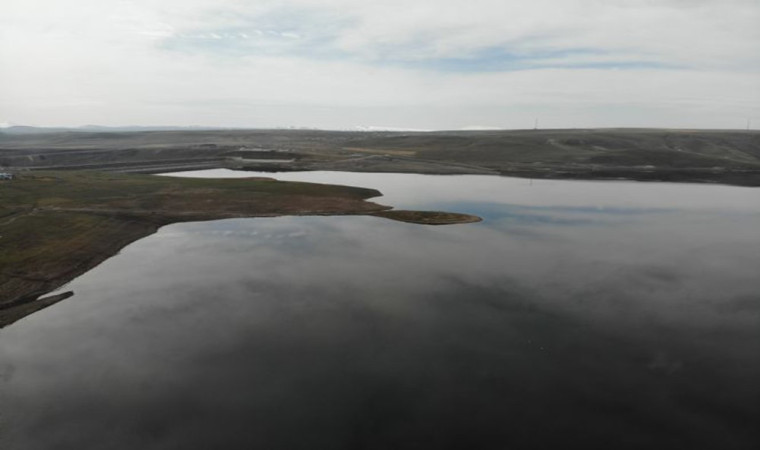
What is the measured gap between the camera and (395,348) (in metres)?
30.3

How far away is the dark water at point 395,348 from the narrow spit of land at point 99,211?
3330mm

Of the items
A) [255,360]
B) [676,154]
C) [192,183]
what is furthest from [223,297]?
[676,154]

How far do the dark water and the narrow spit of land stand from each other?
10.9 feet

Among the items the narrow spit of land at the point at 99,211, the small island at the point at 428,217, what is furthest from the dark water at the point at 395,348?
the small island at the point at 428,217

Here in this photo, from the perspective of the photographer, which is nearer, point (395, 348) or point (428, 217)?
point (395, 348)

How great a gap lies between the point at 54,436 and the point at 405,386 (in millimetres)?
16854

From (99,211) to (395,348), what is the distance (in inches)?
2180

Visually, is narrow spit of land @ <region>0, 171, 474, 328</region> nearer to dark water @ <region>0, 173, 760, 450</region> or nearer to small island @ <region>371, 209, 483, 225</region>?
small island @ <region>371, 209, 483, 225</region>

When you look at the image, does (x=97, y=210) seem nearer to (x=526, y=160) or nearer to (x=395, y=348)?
(x=395, y=348)

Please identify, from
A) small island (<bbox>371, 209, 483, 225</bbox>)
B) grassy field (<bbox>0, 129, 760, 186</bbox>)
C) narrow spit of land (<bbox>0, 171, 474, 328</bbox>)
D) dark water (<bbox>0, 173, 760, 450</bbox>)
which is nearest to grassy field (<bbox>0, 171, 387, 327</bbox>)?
narrow spit of land (<bbox>0, 171, 474, 328</bbox>)

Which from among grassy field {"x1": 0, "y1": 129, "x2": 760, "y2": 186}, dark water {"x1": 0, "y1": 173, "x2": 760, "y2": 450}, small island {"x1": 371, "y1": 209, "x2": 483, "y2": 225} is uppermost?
grassy field {"x1": 0, "y1": 129, "x2": 760, "y2": 186}

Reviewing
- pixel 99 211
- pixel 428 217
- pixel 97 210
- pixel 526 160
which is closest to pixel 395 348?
pixel 428 217

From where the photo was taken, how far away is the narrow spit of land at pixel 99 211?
4312 centimetres

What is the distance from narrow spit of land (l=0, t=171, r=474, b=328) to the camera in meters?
43.1
